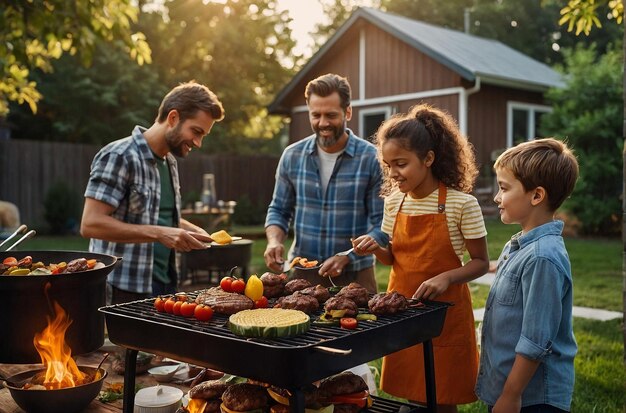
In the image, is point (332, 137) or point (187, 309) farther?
point (332, 137)

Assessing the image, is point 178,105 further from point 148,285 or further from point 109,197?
point 148,285

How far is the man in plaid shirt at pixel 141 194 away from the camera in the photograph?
3.93m

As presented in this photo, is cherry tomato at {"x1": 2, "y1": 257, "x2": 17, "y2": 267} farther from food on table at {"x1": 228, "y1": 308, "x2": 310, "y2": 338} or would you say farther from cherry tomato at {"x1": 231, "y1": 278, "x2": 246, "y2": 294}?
food on table at {"x1": 228, "y1": 308, "x2": 310, "y2": 338}

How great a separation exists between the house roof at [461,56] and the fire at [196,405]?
14.5 m

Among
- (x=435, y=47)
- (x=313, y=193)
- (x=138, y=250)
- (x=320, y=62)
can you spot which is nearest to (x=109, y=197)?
(x=138, y=250)

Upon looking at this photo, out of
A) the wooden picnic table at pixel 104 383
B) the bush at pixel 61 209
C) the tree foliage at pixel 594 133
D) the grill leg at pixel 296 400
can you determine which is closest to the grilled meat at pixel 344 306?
the grill leg at pixel 296 400

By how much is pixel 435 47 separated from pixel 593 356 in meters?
12.7

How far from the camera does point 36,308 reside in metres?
3.10

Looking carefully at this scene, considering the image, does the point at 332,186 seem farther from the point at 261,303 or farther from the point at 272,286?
the point at 261,303

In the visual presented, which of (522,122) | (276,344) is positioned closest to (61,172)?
(522,122)

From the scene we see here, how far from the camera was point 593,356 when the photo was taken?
5.76 metres

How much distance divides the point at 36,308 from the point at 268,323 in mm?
1404

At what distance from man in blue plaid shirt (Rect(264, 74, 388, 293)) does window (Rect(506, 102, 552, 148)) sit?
15.2m

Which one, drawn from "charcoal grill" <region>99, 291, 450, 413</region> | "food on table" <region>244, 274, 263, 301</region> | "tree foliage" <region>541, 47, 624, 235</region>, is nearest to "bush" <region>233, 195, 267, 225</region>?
"tree foliage" <region>541, 47, 624, 235</region>
